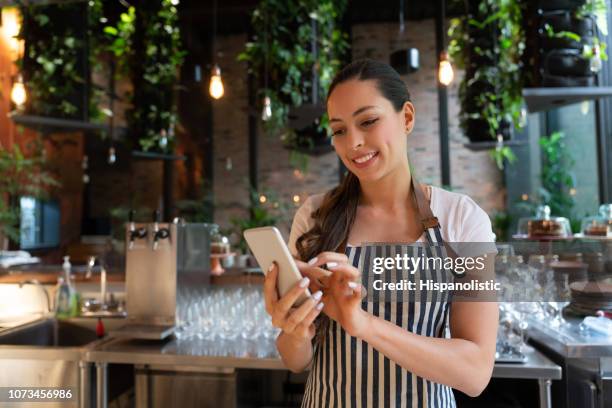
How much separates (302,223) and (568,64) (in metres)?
2.50

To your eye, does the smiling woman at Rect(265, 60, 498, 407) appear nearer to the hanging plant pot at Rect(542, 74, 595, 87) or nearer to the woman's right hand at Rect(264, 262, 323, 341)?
the woman's right hand at Rect(264, 262, 323, 341)

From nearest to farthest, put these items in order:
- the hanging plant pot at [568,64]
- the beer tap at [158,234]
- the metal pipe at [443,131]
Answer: the beer tap at [158,234] → the hanging plant pot at [568,64] → the metal pipe at [443,131]

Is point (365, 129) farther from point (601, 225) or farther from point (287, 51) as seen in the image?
point (287, 51)

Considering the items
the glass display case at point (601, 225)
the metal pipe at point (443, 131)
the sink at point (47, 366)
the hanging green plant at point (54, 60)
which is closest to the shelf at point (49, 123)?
the hanging green plant at point (54, 60)

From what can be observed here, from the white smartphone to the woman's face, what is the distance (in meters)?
0.29

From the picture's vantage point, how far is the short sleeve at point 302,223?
1205 mm

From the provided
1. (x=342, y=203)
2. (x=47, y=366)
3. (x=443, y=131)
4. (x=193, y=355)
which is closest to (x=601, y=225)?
(x=342, y=203)

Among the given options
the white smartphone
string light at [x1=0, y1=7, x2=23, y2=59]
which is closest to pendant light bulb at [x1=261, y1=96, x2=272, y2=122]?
string light at [x1=0, y1=7, x2=23, y2=59]

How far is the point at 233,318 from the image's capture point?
2422mm

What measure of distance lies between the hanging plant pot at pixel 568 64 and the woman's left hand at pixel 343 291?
8.87ft

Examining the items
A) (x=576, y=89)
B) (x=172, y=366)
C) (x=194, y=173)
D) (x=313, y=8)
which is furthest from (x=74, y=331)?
(x=194, y=173)

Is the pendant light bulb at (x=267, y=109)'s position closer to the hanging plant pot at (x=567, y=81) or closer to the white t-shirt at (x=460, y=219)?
the hanging plant pot at (x=567, y=81)

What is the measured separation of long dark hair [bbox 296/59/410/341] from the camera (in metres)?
1.05

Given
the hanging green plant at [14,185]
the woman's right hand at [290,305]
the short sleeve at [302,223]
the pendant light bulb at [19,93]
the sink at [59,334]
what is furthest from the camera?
the hanging green plant at [14,185]
